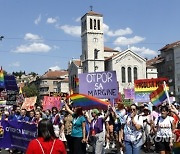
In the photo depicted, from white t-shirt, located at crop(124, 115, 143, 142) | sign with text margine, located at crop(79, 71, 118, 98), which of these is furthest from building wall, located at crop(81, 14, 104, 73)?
white t-shirt, located at crop(124, 115, 143, 142)

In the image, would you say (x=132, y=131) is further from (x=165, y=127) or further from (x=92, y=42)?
(x=92, y=42)

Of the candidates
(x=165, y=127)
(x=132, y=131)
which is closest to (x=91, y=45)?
(x=165, y=127)

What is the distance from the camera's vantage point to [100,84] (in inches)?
485

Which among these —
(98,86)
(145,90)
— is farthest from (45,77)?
(98,86)

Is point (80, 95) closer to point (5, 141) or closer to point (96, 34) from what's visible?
point (5, 141)

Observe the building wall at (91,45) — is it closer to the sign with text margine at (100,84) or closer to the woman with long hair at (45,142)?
the sign with text margine at (100,84)

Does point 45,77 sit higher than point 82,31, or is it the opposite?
point 82,31

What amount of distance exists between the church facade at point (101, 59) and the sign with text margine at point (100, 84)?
248ft

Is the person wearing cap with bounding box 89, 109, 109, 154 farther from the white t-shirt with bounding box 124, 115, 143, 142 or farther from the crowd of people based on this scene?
the white t-shirt with bounding box 124, 115, 143, 142

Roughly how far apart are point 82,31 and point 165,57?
68.7ft

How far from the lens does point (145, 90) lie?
71.9 feet

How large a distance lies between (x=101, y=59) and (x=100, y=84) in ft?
274

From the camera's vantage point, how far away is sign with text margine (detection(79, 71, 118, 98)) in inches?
476

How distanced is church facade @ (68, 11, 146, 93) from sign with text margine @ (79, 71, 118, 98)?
7569 cm
